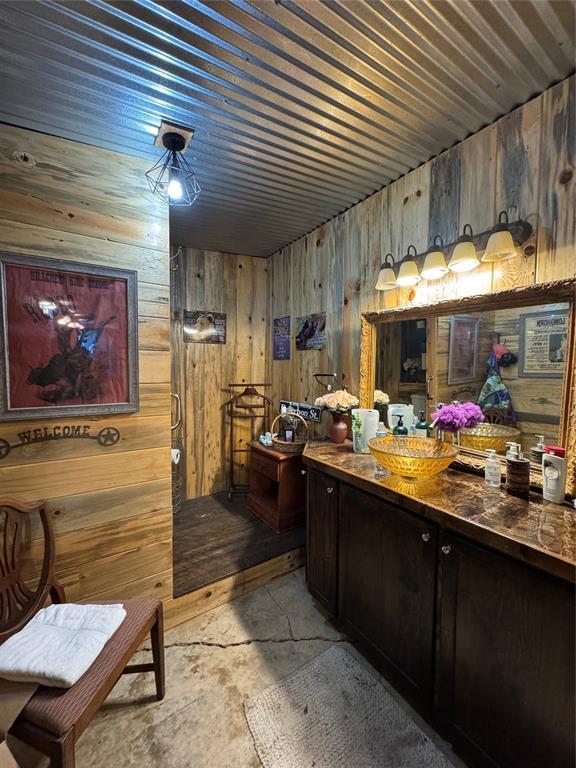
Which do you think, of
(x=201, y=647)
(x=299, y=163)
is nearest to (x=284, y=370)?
(x=299, y=163)

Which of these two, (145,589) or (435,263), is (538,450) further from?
(145,589)

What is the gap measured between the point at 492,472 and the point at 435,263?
1.10 m

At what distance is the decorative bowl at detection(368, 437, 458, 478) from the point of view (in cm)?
142

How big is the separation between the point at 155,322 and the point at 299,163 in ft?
4.13

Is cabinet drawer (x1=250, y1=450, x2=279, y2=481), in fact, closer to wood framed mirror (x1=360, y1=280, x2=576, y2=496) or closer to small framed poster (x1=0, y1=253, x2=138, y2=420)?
wood framed mirror (x1=360, y1=280, x2=576, y2=496)

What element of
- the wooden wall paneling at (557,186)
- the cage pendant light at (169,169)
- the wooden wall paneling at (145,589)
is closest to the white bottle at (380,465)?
the wooden wall paneling at (557,186)

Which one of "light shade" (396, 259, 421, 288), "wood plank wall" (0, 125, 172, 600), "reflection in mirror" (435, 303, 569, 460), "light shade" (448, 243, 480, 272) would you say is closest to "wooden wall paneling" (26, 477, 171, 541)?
"wood plank wall" (0, 125, 172, 600)

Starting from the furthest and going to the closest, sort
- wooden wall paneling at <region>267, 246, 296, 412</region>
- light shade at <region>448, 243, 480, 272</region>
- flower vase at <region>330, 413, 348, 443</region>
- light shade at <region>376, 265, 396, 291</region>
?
1. wooden wall paneling at <region>267, 246, 296, 412</region>
2. flower vase at <region>330, 413, 348, 443</region>
3. light shade at <region>376, 265, 396, 291</region>
4. light shade at <region>448, 243, 480, 272</region>

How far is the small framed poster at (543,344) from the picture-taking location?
1361mm

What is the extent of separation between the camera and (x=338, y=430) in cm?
227

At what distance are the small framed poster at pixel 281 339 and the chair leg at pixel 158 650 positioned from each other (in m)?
2.31

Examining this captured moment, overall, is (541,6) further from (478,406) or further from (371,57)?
(478,406)

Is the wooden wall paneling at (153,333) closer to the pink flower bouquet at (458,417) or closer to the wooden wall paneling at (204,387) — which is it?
the wooden wall paneling at (204,387)

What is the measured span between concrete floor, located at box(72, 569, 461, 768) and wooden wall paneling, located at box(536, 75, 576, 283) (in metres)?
2.03
